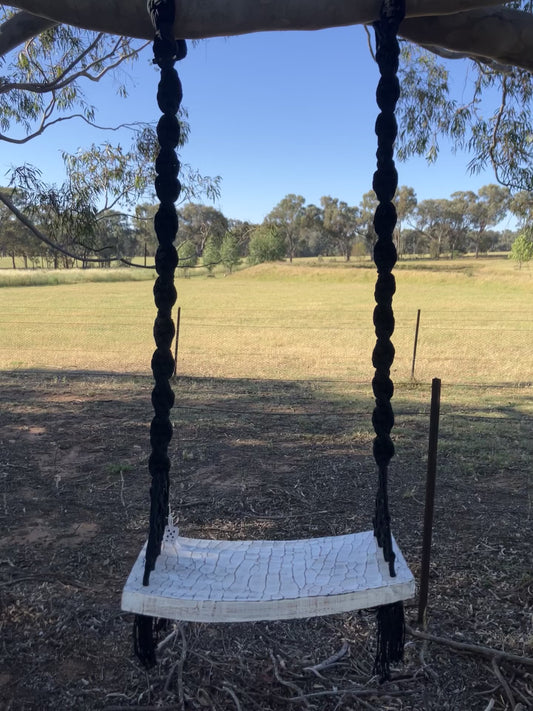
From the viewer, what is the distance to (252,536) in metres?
2.93

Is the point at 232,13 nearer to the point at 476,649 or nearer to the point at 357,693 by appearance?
the point at 357,693

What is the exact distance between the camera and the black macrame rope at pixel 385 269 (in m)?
1.63

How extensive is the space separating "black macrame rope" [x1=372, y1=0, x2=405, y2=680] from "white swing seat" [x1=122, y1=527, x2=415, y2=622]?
0.36 ft

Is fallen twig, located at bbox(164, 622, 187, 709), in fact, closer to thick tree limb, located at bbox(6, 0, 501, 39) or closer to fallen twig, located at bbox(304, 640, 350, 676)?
fallen twig, located at bbox(304, 640, 350, 676)

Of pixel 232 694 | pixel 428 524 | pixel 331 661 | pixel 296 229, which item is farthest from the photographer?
pixel 296 229

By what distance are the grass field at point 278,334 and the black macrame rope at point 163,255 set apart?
666 cm

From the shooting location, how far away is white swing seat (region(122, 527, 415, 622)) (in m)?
1.44

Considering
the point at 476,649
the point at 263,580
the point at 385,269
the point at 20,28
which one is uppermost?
the point at 20,28

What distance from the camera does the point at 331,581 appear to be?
5.15 feet

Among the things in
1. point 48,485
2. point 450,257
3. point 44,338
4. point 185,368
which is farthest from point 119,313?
point 450,257

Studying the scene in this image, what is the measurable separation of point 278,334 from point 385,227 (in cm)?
1211

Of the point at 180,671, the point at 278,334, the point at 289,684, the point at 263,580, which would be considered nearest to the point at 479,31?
the point at 263,580

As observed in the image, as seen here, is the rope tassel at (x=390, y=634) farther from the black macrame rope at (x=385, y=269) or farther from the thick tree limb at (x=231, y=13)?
the thick tree limb at (x=231, y=13)

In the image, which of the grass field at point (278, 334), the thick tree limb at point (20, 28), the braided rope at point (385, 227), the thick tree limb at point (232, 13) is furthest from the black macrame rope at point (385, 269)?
the grass field at point (278, 334)
